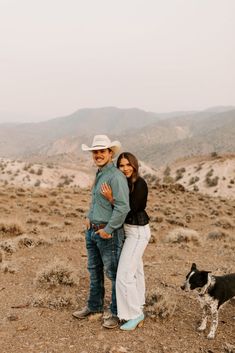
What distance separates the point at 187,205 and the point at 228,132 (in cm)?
10761

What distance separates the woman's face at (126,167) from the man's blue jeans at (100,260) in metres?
0.73

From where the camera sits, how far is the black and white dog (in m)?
5.23

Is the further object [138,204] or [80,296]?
[80,296]

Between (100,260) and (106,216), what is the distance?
0.82 m

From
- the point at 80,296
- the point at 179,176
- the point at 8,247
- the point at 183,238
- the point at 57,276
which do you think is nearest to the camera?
the point at 80,296

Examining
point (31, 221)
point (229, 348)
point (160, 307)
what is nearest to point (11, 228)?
point (31, 221)

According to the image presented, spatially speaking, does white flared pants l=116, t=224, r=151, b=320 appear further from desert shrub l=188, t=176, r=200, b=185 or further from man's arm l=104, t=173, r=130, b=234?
desert shrub l=188, t=176, r=200, b=185

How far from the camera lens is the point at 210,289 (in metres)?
5.32

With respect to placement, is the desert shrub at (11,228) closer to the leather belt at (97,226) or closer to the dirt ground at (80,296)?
the dirt ground at (80,296)

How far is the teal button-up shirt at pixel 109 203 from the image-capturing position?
4844mm

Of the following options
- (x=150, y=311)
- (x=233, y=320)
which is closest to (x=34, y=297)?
(x=150, y=311)

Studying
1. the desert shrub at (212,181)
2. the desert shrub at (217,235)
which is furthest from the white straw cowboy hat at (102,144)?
the desert shrub at (212,181)

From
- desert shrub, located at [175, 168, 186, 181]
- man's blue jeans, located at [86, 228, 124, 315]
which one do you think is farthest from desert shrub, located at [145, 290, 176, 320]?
desert shrub, located at [175, 168, 186, 181]

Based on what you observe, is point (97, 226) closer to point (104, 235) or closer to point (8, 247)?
point (104, 235)
